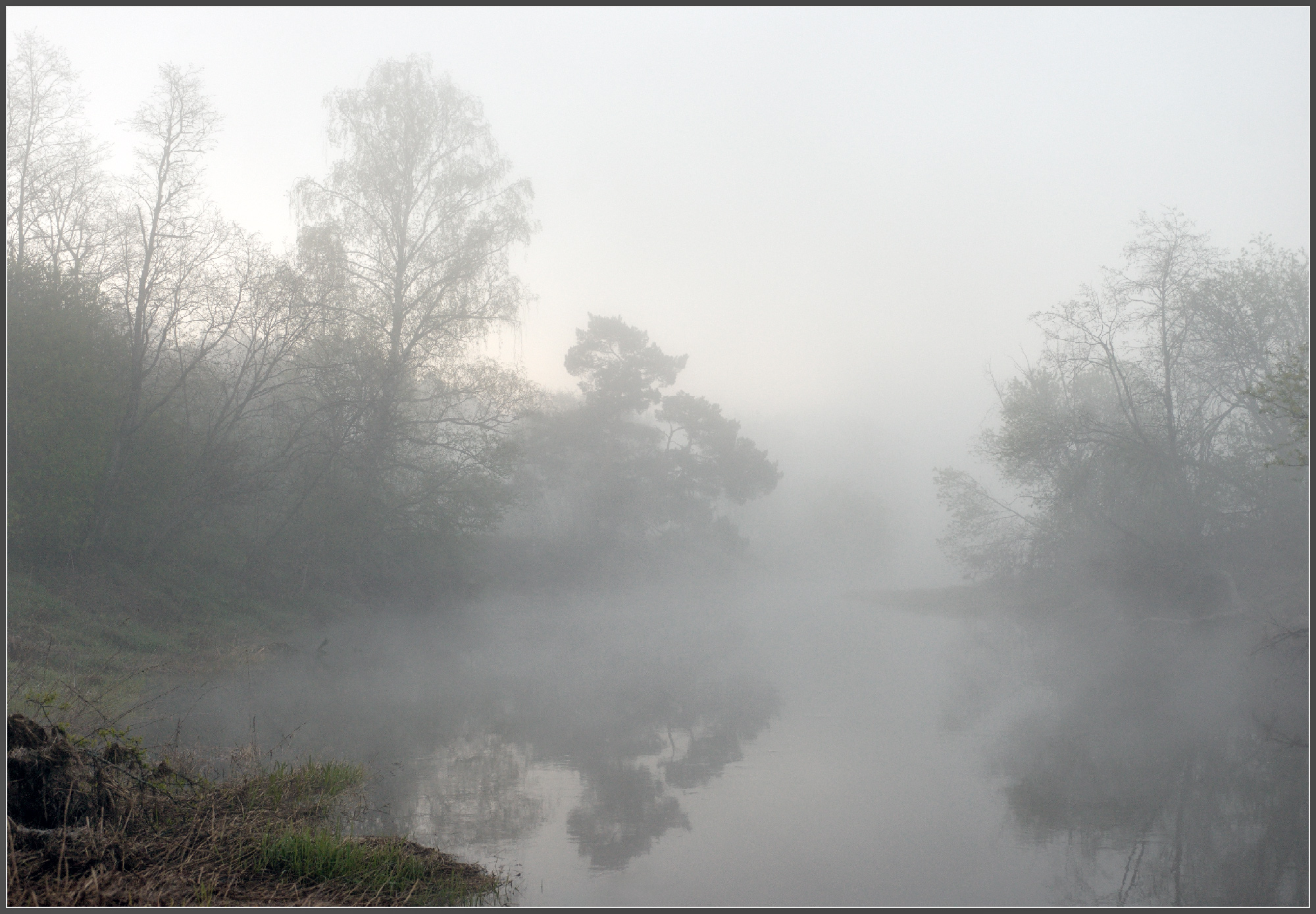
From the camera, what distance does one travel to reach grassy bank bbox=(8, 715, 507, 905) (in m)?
3.74

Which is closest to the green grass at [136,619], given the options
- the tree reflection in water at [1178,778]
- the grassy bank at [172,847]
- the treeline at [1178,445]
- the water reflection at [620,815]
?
the grassy bank at [172,847]

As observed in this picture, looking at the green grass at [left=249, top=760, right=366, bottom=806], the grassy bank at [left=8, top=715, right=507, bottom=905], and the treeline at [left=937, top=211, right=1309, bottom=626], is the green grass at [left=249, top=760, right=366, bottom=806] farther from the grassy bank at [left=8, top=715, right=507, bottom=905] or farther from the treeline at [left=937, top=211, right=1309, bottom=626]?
the treeline at [left=937, top=211, right=1309, bottom=626]

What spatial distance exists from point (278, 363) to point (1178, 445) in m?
19.4

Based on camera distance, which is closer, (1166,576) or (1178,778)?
(1178,778)

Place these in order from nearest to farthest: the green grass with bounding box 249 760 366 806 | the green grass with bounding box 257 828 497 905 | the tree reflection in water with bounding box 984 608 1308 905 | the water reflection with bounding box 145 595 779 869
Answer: the green grass with bounding box 257 828 497 905, the green grass with bounding box 249 760 366 806, the tree reflection in water with bounding box 984 608 1308 905, the water reflection with bounding box 145 595 779 869

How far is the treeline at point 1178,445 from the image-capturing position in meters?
14.7

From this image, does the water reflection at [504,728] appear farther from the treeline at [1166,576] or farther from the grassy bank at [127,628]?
the treeline at [1166,576]

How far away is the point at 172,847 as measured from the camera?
420 cm

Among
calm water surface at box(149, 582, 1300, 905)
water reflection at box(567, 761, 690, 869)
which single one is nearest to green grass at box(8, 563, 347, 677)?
calm water surface at box(149, 582, 1300, 905)

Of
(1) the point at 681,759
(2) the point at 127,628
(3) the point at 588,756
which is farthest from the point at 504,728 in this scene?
(2) the point at 127,628

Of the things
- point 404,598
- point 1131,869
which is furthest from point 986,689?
point 404,598

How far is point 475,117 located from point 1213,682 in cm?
2011

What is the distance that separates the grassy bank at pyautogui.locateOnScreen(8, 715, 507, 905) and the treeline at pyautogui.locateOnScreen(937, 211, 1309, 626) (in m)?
13.6

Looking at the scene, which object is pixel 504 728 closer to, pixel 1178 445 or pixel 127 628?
pixel 127 628
